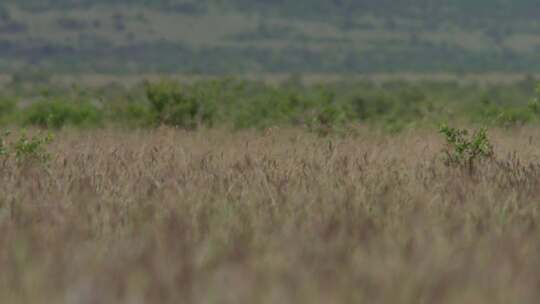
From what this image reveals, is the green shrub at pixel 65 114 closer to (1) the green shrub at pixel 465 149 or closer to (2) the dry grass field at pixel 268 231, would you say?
(1) the green shrub at pixel 465 149

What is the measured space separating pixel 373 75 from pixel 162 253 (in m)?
187

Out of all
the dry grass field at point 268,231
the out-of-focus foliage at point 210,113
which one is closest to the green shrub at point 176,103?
the out-of-focus foliage at point 210,113

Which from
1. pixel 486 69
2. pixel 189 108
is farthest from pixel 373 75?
pixel 189 108

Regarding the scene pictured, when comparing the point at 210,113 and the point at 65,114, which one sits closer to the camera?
the point at 210,113

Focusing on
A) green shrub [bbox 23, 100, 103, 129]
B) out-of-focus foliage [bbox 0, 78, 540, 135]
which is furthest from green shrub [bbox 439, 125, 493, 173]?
green shrub [bbox 23, 100, 103, 129]

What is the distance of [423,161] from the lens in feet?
31.9

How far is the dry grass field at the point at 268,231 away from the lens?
418cm

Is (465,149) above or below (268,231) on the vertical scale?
below

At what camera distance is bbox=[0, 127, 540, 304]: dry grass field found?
13.7 feet

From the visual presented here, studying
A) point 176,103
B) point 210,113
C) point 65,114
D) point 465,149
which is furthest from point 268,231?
point 65,114

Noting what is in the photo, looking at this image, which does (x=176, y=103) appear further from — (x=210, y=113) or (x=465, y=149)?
(x=465, y=149)

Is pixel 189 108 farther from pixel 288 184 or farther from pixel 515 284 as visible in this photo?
pixel 515 284

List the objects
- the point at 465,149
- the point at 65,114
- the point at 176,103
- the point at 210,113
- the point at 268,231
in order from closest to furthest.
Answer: the point at 268,231 → the point at 465,149 → the point at 176,103 → the point at 210,113 → the point at 65,114

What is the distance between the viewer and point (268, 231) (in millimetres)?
5793
